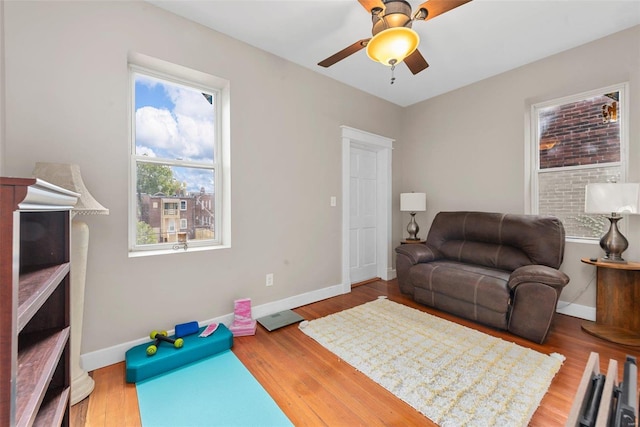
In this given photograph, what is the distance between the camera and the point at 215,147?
2.60 m

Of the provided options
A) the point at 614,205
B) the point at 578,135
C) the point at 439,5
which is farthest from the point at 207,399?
the point at 578,135

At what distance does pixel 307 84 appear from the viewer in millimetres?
3090

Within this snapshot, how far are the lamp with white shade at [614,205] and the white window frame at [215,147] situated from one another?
3.35 meters

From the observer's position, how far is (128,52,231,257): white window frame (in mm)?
2137

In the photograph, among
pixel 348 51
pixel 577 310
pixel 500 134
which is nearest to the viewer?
pixel 348 51

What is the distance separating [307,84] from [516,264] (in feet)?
10.1

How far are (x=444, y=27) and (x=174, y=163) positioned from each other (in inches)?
110

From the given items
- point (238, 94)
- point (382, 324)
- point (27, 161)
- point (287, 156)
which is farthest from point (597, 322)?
point (27, 161)

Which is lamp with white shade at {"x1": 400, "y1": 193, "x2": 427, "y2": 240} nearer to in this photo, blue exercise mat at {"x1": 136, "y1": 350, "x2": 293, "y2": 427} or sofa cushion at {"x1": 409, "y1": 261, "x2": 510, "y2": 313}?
sofa cushion at {"x1": 409, "y1": 261, "x2": 510, "y2": 313}

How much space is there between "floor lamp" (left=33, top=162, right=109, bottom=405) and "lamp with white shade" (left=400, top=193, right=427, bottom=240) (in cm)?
348

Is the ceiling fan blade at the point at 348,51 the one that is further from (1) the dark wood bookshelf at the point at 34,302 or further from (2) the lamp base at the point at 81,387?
(2) the lamp base at the point at 81,387

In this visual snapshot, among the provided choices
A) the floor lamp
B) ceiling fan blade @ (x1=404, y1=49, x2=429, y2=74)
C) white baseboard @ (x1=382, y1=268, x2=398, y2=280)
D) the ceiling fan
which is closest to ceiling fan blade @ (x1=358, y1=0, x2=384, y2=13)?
the ceiling fan

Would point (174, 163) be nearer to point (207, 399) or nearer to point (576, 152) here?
point (207, 399)

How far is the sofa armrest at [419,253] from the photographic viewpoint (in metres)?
3.12
